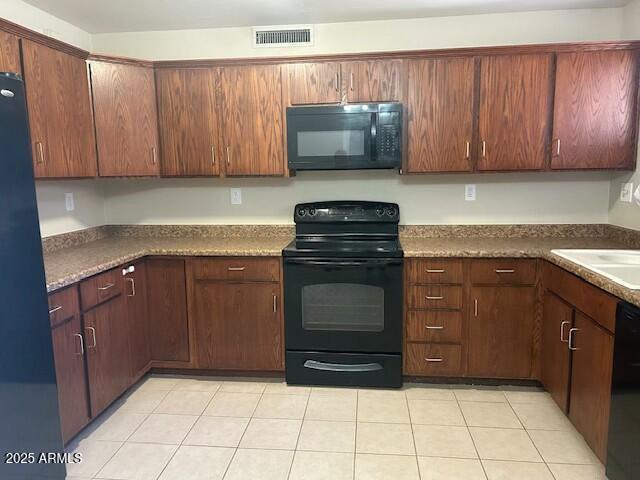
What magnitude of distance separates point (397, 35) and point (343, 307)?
1.94 meters

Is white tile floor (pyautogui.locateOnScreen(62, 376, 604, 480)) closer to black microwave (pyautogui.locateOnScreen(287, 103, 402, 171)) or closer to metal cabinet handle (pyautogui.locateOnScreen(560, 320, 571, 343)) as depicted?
metal cabinet handle (pyautogui.locateOnScreen(560, 320, 571, 343))

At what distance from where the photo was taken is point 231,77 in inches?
120

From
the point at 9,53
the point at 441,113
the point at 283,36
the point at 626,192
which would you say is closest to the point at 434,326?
the point at 441,113

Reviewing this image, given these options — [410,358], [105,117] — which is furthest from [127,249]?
[410,358]

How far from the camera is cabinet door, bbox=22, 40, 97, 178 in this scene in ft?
7.89

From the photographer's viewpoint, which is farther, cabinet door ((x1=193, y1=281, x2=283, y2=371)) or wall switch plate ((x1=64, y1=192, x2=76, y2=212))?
wall switch plate ((x1=64, y1=192, x2=76, y2=212))

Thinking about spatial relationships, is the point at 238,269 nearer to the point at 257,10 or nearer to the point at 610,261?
the point at 257,10

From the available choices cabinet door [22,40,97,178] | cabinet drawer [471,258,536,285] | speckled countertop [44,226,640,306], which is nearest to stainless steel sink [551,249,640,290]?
speckled countertop [44,226,640,306]

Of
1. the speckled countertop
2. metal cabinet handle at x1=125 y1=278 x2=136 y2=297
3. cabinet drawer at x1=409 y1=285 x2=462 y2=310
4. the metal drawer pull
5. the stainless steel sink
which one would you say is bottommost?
the metal drawer pull

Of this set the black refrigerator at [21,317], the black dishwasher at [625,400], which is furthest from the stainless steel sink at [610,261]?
the black refrigerator at [21,317]

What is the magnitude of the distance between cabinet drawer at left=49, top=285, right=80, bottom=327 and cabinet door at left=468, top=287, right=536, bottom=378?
2.25 meters

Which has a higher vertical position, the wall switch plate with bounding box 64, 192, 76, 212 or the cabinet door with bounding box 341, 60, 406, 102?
the cabinet door with bounding box 341, 60, 406, 102

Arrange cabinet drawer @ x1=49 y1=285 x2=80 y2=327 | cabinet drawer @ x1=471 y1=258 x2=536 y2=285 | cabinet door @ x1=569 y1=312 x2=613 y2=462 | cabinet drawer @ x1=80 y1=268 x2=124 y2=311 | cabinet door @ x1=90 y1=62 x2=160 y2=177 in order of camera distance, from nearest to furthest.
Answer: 1. cabinet door @ x1=569 y1=312 x2=613 y2=462
2. cabinet drawer @ x1=49 y1=285 x2=80 y2=327
3. cabinet drawer @ x1=80 y1=268 x2=124 y2=311
4. cabinet drawer @ x1=471 y1=258 x2=536 y2=285
5. cabinet door @ x1=90 y1=62 x2=160 y2=177

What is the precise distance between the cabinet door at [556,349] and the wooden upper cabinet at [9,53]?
3.09m
